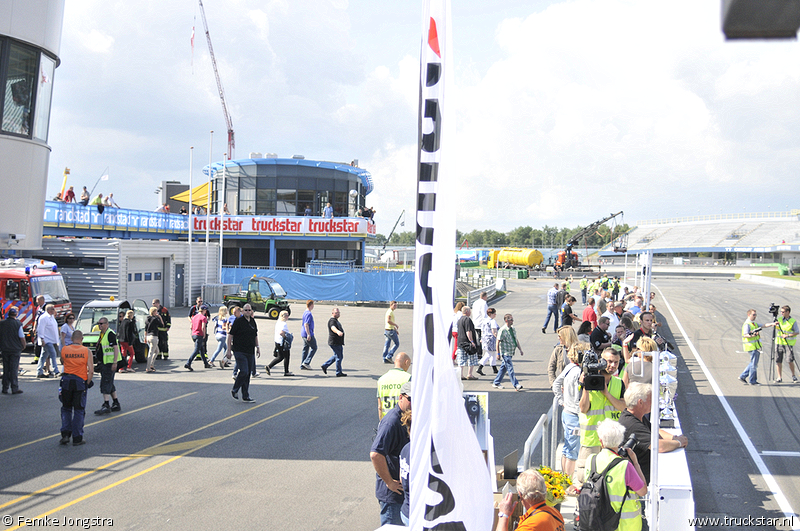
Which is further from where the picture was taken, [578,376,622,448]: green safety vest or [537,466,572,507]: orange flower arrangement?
[578,376,622,448]: green safety vest

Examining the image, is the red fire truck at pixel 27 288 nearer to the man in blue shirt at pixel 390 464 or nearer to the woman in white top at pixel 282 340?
the woman in white top at pixel 282 340

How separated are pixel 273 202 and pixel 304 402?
1350 inches

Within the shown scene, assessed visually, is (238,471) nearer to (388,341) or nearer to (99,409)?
(99,409)

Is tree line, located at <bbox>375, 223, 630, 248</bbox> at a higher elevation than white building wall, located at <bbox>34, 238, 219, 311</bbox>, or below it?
higher

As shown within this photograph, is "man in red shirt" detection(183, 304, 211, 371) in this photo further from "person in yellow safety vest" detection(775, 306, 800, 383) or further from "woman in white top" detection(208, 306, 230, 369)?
"person in yellow safety vest" detection(775, 306, 800, 383)

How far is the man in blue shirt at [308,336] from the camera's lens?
15.2 m

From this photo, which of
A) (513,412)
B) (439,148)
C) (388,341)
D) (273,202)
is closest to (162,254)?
(273,202)

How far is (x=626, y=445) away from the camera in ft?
18.0

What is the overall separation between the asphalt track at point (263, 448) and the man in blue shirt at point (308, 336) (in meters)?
0.42

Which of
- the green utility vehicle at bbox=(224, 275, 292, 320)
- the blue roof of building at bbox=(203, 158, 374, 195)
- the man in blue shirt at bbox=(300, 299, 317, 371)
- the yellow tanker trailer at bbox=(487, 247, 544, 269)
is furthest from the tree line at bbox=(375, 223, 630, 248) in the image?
the man in blue shirt at bbox=(300, 299, 317, 371)

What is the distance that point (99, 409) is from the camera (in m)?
11.6

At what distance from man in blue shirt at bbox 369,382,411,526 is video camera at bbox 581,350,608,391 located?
2134 mm

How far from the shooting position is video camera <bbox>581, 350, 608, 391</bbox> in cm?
639

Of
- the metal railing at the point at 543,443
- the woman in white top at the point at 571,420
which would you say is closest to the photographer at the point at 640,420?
the metal railing at the point at 543,443
